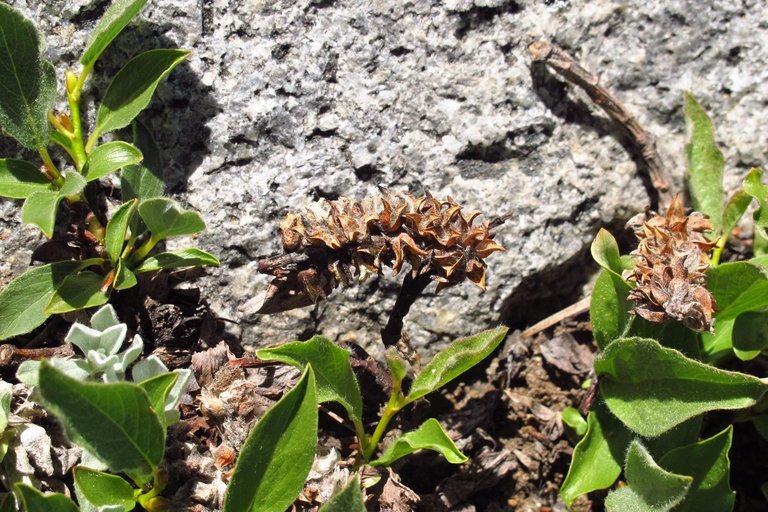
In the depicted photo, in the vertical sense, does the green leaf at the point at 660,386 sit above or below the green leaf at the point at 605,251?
below

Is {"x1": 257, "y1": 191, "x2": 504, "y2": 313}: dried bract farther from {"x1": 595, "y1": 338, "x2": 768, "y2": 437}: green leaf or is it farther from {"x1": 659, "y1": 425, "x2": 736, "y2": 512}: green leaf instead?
{"x1": 659, "y1": 425, "x2": 736, "y2": 512}: green leaf

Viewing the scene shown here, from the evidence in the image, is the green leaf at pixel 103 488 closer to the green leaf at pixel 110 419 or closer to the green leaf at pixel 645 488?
the green leaf at pixel 110 419

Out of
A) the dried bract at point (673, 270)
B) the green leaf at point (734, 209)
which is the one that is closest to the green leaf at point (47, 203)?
the dried bract at point (673, 270)

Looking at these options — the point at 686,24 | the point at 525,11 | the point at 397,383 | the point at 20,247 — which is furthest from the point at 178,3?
the point at 686,24

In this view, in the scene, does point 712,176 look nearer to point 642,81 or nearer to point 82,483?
point 642,81

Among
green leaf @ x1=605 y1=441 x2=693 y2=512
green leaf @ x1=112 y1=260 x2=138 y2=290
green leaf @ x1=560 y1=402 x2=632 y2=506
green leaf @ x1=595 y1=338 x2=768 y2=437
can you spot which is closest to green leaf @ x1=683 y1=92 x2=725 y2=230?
green leaf @ x1=595 y1=338 x2=768 y2=437
